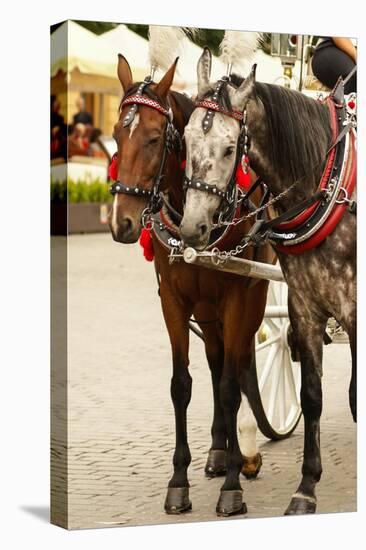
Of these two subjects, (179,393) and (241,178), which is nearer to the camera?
(241,178)

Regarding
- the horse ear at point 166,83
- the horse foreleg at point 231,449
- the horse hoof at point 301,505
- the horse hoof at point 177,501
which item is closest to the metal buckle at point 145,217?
the horse ear at point 166,83

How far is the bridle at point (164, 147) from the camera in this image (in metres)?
6.08

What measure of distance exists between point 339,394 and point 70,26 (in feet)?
9.26

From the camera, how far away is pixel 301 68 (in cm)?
711

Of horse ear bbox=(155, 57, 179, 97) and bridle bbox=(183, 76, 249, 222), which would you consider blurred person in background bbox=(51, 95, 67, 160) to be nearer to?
horse ear bbox=(155, 57, 179, 97)

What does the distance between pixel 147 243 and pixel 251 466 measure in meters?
1.42

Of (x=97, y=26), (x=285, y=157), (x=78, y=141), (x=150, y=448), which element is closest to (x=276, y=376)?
(x=150, y=448)

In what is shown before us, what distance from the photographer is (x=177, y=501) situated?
6.69 m

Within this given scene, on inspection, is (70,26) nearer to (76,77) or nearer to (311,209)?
(76,77)

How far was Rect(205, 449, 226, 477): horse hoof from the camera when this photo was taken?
23.4 ft

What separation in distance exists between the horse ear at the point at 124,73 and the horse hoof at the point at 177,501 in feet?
6.84

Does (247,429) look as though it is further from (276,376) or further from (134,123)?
(134,123)

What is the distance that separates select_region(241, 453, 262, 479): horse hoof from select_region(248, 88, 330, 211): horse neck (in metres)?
1.48

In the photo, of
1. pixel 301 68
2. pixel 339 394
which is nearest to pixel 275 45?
pixel 301 68
